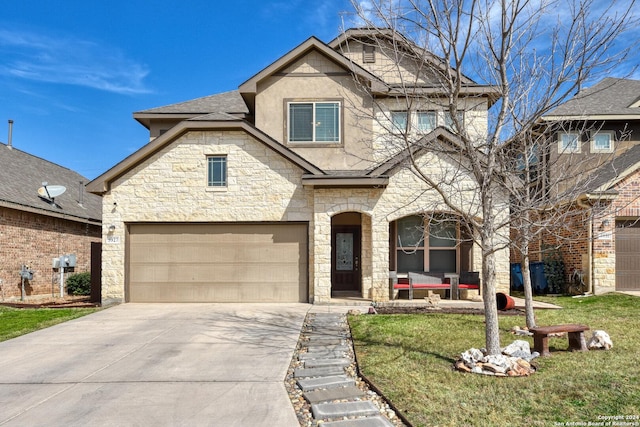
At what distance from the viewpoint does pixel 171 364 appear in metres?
6.83

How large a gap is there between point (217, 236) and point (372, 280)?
473 cm

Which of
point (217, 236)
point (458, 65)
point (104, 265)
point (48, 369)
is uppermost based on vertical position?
point (458, 65)

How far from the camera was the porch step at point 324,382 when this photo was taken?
223 inches

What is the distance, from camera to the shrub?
17.2 meters

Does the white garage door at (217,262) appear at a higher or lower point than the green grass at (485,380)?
higher

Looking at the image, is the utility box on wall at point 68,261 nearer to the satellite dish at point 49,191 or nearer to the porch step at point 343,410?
the satellite dish at point 49,191

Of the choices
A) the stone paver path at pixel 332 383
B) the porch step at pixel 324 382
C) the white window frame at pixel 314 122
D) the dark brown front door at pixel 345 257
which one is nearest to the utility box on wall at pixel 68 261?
the white window frame at pixel 314 122

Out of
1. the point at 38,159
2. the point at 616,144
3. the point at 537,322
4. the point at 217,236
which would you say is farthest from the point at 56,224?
the point at 616,144

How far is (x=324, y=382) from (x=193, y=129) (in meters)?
9.29

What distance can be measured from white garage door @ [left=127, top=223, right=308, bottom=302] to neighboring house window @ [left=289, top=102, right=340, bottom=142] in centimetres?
304

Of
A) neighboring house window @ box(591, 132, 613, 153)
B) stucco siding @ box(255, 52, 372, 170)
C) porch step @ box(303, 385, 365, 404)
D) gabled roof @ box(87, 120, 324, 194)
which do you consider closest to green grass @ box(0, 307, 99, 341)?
gabled roof @ box(87, 120, 324, 194)

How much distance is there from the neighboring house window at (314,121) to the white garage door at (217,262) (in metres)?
3.04

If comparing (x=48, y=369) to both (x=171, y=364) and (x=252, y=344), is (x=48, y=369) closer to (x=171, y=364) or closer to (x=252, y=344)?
(x=171, y=364)

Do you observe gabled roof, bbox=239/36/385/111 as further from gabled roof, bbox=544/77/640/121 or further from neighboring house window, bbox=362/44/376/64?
gabled roof, bbox=544/77/640/121
